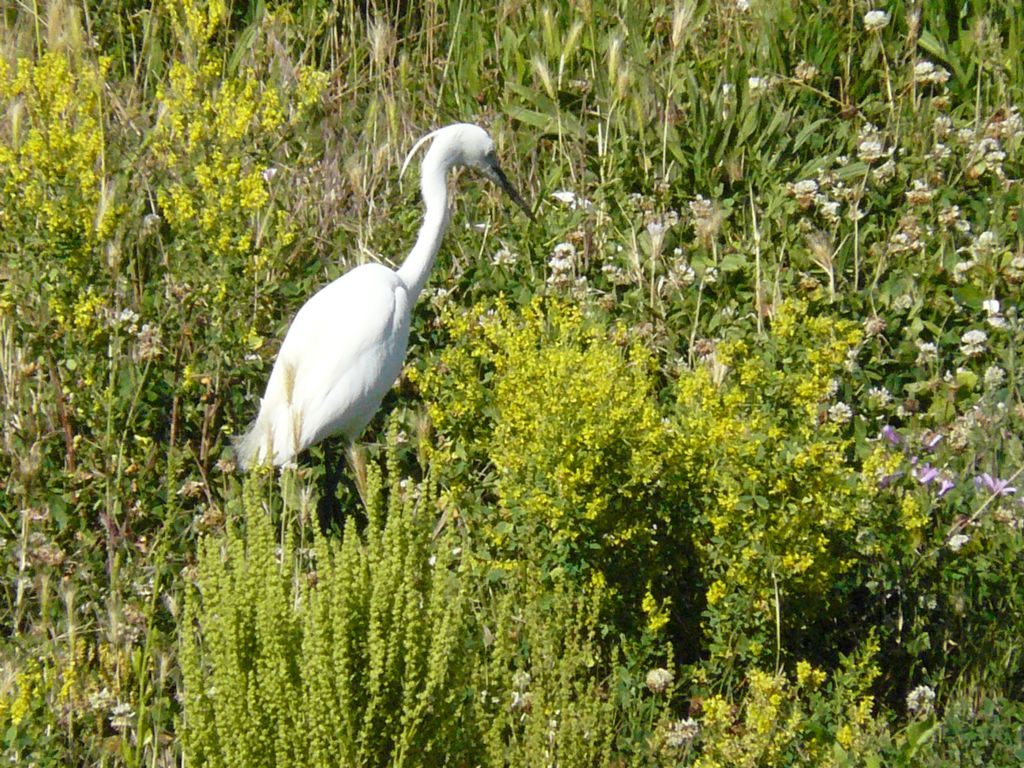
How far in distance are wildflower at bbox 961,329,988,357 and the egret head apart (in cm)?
134

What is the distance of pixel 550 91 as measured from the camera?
450 centimetres

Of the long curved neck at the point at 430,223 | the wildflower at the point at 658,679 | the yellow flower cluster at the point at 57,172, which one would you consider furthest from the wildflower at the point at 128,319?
the wildflower at the point at 658,679

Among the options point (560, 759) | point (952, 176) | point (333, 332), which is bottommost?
point (560, 759)

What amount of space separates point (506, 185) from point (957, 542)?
5.86 feet

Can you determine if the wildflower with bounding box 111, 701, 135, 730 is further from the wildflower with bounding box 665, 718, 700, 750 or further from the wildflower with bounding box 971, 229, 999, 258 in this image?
the wildflower with bounding box 971, 229, 999, 258

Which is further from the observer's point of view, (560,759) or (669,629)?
(669,629)

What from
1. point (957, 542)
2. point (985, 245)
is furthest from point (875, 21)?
point (957, 542)

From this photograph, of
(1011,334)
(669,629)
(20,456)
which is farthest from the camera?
(1011,334)

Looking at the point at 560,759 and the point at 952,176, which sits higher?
the point at 952,176

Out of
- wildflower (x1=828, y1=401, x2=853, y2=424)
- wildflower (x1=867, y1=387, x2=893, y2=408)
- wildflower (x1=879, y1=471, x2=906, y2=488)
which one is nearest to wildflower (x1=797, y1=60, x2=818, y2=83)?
wildflower (x1=867, y1=387, x2=893, y2=408)

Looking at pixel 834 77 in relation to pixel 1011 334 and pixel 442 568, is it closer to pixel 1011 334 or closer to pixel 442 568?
pixel 1011 334

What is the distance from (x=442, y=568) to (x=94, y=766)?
892 millimetres

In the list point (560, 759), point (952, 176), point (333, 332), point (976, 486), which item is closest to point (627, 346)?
point (333, 332)

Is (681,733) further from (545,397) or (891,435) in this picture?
(891,435)
